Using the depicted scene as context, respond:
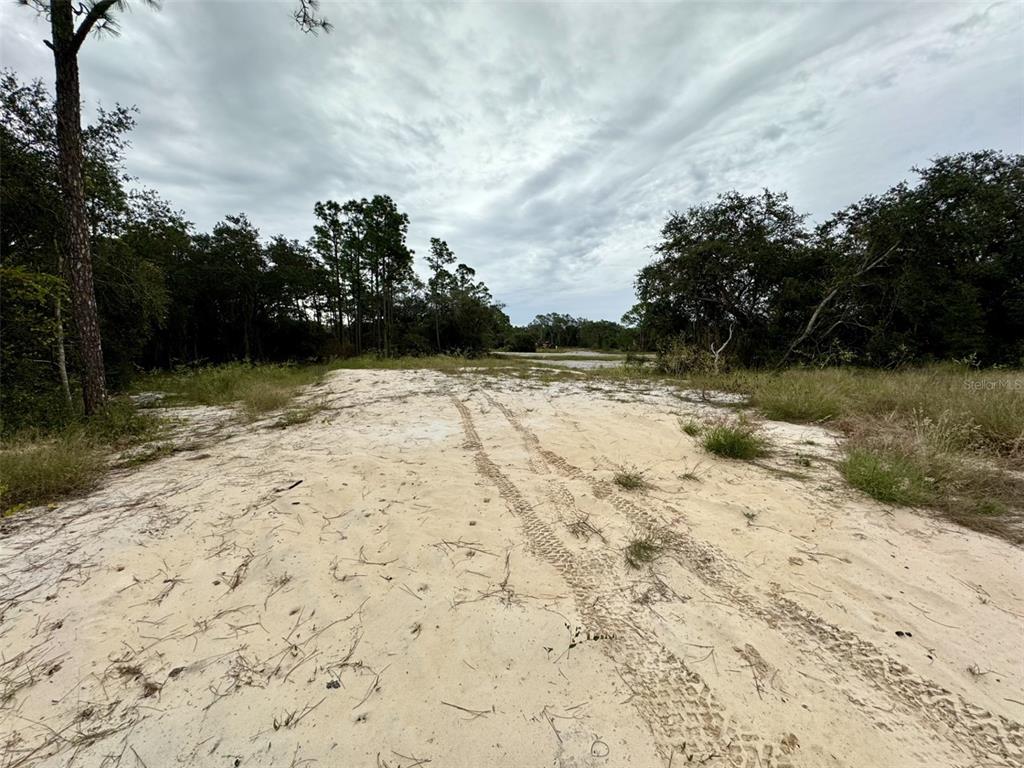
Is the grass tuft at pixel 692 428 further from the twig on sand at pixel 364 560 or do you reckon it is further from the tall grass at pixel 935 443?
the twig on sand at pixel 364 560

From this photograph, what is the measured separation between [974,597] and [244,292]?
29349 millimetres

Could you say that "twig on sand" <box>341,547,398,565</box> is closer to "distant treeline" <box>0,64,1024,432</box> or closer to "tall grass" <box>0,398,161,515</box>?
"tall grass" <box>0,398,161,515</box>

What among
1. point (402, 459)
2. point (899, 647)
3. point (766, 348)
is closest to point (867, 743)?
point (899, 647)

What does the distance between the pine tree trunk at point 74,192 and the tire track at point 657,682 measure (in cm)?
705

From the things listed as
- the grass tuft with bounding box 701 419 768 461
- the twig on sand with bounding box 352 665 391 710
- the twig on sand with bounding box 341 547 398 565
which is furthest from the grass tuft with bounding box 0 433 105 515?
the grass tuft with bounding box 701 419 768 461

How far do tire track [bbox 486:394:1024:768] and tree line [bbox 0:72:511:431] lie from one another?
25.0 feet

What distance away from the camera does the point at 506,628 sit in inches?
66.9

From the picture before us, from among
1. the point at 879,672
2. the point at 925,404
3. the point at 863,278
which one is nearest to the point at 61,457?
the point at 879,672

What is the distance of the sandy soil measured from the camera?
1245 millimetres

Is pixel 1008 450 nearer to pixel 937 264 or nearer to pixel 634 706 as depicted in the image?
pixel 634 706

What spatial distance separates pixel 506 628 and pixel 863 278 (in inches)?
615

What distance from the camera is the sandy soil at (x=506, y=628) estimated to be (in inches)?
49.0

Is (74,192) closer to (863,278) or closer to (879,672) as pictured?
(879,672)

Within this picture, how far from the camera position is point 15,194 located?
21.2 feet
